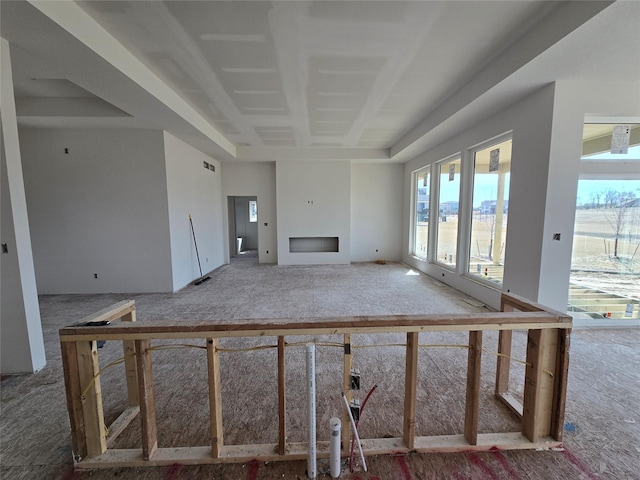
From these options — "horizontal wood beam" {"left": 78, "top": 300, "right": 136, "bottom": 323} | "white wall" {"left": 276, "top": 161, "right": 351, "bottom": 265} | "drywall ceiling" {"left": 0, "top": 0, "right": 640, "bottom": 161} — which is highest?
"drywall ceiling" {"left": 0, "top": 0, "right": 640, "bottom": 161}

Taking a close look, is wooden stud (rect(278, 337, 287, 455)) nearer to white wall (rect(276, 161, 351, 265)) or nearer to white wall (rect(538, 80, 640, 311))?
white wall (rect(538, 80, 640, 311))

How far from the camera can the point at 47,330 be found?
3.36m

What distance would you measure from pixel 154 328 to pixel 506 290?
14.0 ft

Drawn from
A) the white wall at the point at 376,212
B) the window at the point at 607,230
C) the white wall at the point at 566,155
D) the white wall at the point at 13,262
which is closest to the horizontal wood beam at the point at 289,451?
the white wall at the point at 13,262

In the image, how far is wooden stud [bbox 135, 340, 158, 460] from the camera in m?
1.48

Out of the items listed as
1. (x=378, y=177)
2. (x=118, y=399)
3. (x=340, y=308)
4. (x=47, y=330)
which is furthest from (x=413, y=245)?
(x=47, y=330)

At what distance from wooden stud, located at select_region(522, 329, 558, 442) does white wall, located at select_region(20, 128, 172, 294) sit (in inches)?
210

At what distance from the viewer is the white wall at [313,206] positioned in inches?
299

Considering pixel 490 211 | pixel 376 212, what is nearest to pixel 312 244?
pixel 376 212

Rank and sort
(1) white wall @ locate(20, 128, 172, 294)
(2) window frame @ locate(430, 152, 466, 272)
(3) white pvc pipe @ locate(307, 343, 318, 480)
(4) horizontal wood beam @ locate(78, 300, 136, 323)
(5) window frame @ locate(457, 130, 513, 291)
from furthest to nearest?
1. (2) window frame @ locate(430, 152, 466, 272)
2. (1) white wall @ locate(20, 128, 172, 294)
3. (5) window frame @ locate(457, 130, 513, 291)
4. (4) horizontal wood beam @ locate(78, 300, 136, 323)
5. (3) white pvc pipe @ locate(307, 343, 318, 480)

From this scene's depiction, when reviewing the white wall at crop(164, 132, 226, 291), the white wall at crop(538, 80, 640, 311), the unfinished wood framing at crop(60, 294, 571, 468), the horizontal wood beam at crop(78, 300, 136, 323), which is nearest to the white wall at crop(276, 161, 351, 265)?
the white wall at crop(164, 132, 226, 291)

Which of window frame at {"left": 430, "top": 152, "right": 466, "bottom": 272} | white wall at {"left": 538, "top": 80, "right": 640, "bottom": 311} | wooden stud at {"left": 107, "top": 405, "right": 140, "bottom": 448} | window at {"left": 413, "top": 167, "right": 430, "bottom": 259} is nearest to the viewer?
wooden stud at {"left": 107, "top": 405, "right": 140, "bottom": 448}

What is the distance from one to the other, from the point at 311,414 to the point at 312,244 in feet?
22.3

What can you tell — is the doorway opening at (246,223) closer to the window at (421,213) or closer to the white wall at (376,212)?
the white wall at (376,212)
